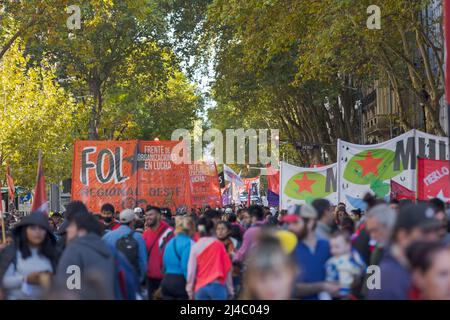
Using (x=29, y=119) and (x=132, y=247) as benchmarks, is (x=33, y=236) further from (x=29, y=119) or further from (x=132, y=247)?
(x=29, y=119)

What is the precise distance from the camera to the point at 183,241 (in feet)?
40.4

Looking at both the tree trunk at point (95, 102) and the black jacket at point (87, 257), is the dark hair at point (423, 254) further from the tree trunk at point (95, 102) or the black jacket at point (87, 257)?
the tree trunk at point (95, 102)

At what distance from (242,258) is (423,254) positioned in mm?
7228

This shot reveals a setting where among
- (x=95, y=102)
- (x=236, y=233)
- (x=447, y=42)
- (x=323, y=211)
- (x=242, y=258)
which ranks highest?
(x=95, y=102)

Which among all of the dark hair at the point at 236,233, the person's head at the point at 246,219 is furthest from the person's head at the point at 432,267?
the person's head at the point at 246,219

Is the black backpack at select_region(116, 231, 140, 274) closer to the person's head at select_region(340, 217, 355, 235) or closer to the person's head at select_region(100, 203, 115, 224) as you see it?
the person's head at select_region(340, 217, 355, 235)

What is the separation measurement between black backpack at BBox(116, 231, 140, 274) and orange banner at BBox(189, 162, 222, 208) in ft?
46.1

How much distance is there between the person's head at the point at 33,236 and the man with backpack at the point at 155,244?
342 cm

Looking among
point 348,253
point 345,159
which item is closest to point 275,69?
point 345,159

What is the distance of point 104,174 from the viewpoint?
22938 mm

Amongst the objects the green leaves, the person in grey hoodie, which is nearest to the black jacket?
the person in grey hoodie

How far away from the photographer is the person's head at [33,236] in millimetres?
9516

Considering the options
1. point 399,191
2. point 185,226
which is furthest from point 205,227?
point 399,191

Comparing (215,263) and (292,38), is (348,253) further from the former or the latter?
(292,38)
